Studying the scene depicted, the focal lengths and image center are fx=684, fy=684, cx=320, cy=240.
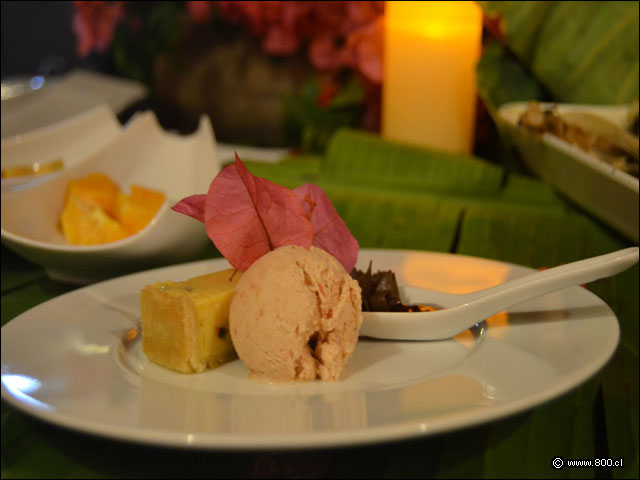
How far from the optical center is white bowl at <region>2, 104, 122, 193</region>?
903 mm

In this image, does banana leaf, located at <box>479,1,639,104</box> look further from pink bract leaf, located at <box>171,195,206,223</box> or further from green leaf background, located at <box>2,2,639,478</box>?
pink bract leaf, located at <box>171,195,206,223</box>

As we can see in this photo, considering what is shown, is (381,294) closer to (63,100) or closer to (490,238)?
(490,238)

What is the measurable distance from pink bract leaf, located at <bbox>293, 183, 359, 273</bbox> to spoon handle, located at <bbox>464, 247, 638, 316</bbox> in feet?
0.34

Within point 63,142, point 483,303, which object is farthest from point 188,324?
point 63,142

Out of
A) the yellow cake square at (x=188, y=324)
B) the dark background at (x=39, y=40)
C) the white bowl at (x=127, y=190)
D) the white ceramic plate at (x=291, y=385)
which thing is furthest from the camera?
the dark background at (x=39, y=40)

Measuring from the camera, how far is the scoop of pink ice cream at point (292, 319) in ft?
1.52

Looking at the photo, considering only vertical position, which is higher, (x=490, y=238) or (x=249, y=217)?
(x=249, y=217)

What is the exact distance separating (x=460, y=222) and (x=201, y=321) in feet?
1.41

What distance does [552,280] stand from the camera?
52 centimetres

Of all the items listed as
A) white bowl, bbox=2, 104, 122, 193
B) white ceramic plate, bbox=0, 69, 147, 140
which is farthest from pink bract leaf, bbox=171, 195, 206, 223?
white ceramic plate, bbox=0, 69, 147, 140

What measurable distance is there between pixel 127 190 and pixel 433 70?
1.81ft

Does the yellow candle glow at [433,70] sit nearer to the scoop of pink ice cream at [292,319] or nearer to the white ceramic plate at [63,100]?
the white ceramic plate at [63,100]

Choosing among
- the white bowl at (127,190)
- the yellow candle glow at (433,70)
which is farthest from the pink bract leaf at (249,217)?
the yellow candle glow at (433,70)

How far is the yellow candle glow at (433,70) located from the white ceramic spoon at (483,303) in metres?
0.68
